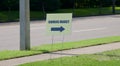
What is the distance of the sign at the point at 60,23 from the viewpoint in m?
10.3

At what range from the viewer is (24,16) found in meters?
12.7

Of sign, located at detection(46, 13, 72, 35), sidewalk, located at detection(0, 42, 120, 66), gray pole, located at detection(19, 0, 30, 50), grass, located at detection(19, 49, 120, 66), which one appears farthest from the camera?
gray pole, located at detection(19, 0, 30, 50)

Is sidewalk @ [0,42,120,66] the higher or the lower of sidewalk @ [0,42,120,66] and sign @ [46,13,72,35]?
the lower

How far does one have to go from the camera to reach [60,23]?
10.3 m

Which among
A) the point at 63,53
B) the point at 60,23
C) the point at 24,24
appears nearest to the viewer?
the point at 60,23

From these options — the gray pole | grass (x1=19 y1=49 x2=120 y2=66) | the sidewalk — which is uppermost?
the gray pole

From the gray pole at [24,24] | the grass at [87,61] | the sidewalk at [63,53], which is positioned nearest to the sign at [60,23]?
the grass at [87,61]

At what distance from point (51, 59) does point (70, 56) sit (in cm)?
79

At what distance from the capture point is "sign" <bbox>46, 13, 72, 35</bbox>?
33.7 ft

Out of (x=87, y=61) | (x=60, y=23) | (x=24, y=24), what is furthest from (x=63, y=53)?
(x=60, y=23)

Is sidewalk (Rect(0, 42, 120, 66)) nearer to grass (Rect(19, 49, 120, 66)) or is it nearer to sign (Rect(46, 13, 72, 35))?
grass (Rect(19, 49, 120, 66))

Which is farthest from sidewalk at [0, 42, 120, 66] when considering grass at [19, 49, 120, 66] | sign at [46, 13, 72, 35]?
sign at [46, 13, 72, 35]

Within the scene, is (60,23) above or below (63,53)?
above

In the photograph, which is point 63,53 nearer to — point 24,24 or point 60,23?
point 24,24
